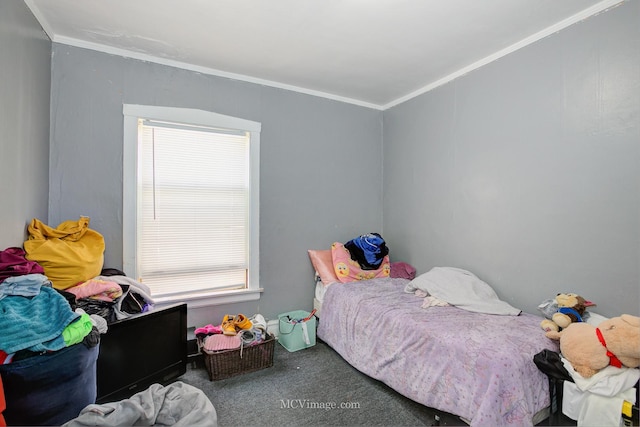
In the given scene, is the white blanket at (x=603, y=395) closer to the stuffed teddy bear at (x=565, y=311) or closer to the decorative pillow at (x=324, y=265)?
the stuffed teddy bear at (x=565, y=311)

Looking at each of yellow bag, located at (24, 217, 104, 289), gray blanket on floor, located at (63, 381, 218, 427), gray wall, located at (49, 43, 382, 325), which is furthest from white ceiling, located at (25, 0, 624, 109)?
gray blanket on floor, located at (63, 381, 218, 427)

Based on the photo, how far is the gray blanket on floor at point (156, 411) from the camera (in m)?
1.17

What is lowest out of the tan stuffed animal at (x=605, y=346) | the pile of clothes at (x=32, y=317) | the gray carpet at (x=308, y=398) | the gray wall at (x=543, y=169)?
the gray carpet at (x=308, y=398)

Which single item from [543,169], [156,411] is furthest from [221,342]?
[543,169]

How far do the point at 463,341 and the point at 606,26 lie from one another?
2185mm

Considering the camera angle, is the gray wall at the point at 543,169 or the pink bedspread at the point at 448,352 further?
the gray wall at the point at 543,169

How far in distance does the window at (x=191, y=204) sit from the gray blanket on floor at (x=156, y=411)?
4.73 feet

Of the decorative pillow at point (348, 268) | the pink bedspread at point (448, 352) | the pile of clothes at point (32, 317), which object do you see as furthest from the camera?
the decorative pillow at point (348, 268)

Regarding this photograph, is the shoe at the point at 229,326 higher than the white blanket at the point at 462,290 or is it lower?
lower

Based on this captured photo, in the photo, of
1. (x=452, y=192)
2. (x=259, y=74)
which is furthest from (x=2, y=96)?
(x=452, y=192)

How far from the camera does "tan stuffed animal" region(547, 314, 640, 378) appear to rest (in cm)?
144

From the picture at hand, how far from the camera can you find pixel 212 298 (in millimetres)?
2869

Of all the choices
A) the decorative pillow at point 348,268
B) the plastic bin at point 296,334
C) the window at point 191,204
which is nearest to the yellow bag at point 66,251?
the window at point 191,204

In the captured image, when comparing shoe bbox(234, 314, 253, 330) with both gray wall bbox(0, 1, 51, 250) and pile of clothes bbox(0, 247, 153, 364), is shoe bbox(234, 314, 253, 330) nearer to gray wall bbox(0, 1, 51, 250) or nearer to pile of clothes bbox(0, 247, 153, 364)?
Result: pile of clothes bbox(0, 247, 153, 364)
